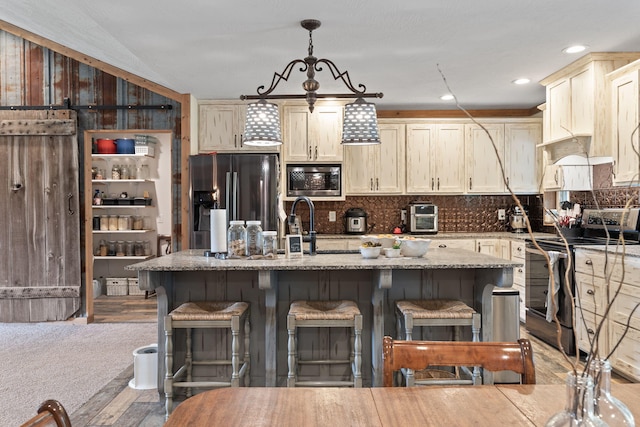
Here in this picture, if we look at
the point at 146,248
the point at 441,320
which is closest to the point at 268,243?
the point at 441,320

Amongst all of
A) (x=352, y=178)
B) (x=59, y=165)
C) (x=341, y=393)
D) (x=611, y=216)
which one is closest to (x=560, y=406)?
(x=341, y=393)

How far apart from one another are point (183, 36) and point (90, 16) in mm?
600

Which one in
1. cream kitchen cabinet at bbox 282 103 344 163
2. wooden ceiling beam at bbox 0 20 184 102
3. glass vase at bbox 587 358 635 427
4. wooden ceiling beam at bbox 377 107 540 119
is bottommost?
glass vase at bbox 587 358 635 427

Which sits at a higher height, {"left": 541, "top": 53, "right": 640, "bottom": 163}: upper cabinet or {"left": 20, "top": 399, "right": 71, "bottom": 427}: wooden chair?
{"left": 541, "top": 53, "right": 640, "bottom": 163}: upper cabinet

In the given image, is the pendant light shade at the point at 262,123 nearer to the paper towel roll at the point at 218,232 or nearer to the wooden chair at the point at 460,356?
the paper towel roll at the point at 218,232

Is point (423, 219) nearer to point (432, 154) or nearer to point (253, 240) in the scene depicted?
point (432, 154)

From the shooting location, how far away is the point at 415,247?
288 cm

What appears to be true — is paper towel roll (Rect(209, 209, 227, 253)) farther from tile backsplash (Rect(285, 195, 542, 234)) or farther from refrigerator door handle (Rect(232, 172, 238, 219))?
tile backsplash (Rect(285, 195, 542, 234))

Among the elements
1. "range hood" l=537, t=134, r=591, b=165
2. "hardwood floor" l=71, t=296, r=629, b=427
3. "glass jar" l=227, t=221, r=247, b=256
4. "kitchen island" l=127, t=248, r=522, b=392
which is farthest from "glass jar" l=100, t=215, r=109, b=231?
"range hood" l=537, t=134, r=591, b=165

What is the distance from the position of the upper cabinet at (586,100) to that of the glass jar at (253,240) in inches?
99.1

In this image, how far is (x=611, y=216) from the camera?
4.17 m

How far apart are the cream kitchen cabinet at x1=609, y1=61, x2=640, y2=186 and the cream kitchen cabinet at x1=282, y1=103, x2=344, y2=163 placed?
2.62 meters

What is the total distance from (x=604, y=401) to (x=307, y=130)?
468 centimetres

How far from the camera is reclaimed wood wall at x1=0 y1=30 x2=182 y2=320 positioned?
509 centimetres
